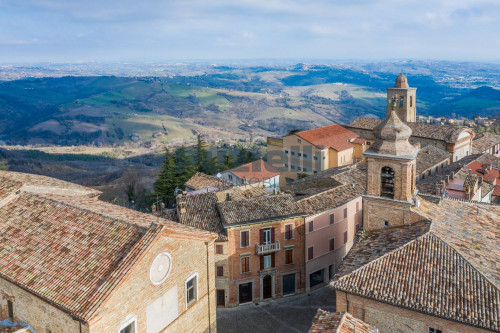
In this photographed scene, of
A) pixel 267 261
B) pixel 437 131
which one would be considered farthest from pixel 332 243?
pixel 437 131

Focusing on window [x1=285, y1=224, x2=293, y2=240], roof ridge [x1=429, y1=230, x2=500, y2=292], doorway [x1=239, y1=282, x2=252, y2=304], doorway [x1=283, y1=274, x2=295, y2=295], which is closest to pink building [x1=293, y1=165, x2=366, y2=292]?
doorway [x1=283, y1=274, x2=295, y2=295]

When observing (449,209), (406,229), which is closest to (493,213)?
(449,209)

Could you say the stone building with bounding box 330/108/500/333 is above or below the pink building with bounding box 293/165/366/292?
above

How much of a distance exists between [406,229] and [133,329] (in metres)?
15.6

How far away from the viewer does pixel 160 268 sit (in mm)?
18188

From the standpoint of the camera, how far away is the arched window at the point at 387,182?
26.5 m

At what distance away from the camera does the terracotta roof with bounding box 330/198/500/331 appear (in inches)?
728

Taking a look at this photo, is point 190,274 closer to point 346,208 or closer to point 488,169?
point 346,208

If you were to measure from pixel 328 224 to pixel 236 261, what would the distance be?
9.34 meters

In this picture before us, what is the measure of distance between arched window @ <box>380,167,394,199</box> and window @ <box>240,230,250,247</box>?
35.8 ft

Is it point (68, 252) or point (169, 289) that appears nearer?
point (68, 252)

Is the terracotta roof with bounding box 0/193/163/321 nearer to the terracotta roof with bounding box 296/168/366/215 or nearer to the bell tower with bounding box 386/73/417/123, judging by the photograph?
the terracotta roof with bounding box 296/168/366/215

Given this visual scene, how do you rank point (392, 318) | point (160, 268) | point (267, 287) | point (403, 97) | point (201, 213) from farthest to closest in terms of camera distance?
1. point (403, 97)
2. point (267, 287)
3. point (201, 213)
4. point (392, 318)
5. point (160, 268)

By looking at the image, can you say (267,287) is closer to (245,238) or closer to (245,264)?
(245,264)
